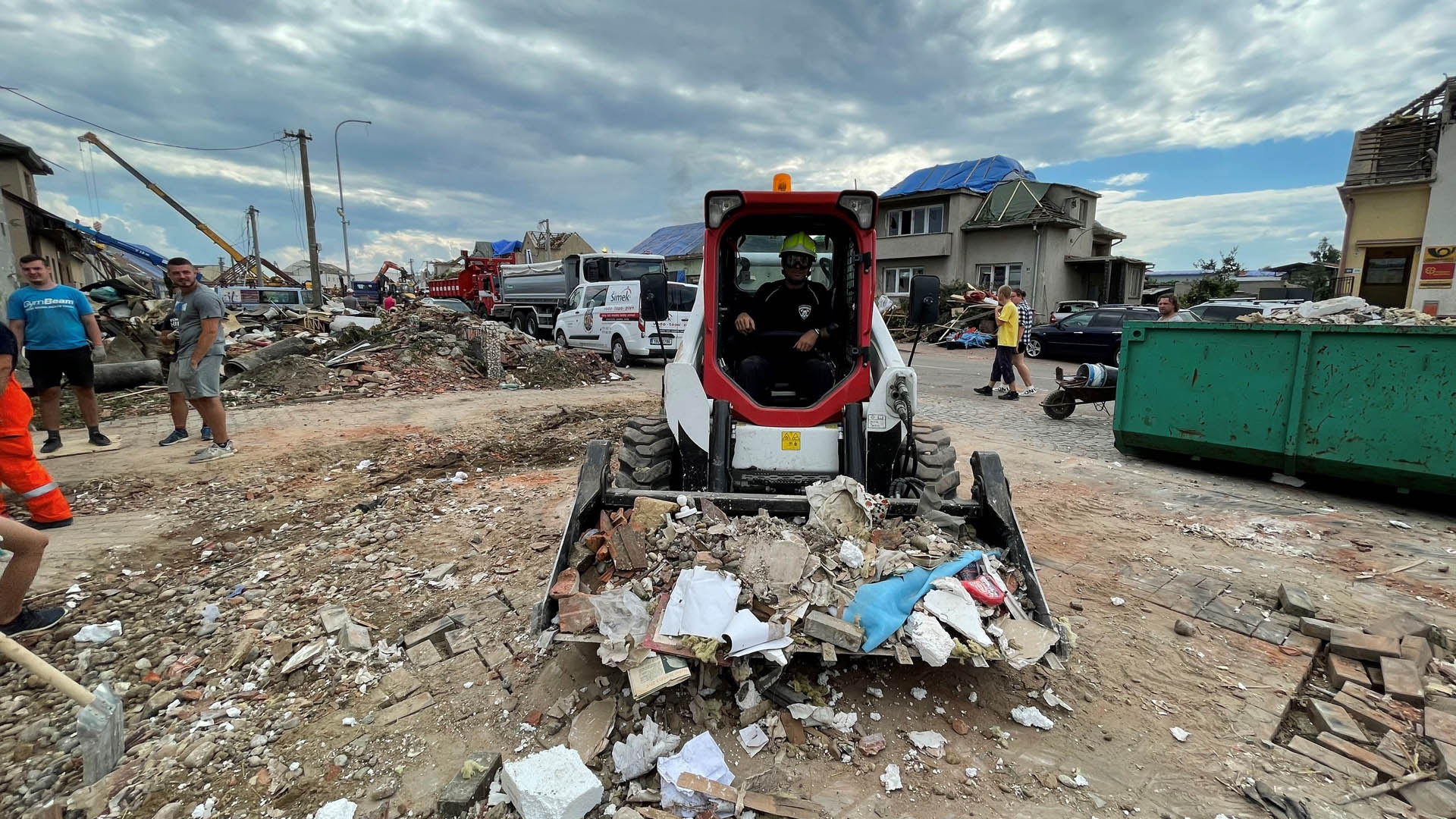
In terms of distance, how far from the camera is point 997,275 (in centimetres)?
2694

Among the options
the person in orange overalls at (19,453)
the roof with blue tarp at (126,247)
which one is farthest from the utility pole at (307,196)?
the person in orange overalls at (19,453)

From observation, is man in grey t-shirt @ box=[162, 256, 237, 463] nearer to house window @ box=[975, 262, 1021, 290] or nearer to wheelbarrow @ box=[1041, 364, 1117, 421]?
wheelbarrow @ box=[1041, 364, 1117, 421]

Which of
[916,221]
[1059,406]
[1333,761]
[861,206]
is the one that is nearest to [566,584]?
[861,206]

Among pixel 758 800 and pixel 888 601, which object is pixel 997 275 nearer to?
pixel 888 601

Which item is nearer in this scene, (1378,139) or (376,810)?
(376,810)

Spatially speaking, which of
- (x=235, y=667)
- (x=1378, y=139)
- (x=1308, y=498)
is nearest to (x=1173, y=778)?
(x=235, y=667)

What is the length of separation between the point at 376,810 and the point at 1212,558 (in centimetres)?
473

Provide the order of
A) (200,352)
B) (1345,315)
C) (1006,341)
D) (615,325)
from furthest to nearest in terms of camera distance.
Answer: (615,325) → (1006,341) → (200,352) → (1345,315)

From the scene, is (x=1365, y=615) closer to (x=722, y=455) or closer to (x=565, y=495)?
(x=722, y=455)

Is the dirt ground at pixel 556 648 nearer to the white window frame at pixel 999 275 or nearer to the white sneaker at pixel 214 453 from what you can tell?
the white sneaker at pixel 214 453

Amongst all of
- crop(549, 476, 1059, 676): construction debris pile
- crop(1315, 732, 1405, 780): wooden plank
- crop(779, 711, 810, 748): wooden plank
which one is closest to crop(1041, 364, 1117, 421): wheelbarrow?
crop(1315, 732, 1405, 780): wooden plank

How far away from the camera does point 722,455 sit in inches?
138

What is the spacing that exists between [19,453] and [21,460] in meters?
0.06

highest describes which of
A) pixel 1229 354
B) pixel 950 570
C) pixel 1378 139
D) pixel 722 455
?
pixel 1378 139
